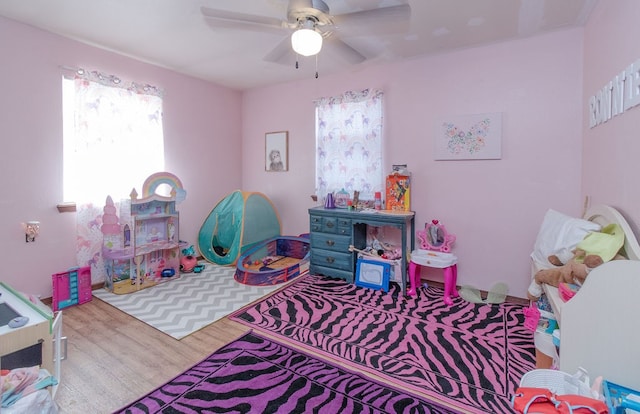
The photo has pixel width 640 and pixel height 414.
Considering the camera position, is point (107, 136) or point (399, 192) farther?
point (399, 192)

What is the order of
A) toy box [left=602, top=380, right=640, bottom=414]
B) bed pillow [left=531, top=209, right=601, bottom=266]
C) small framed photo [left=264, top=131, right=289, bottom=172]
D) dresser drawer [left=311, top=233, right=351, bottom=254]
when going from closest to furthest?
toy box [left=602, top=380, right=640, bottom=414]
bed pillow [left=531, top=209, right=601, bottom=266]
dresser drawer [left=311, top=233, right=351, bottom=254]
small framed photo [left=264, top=131, right=289, bottom=172]

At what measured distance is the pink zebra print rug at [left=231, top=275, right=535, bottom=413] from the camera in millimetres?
1911

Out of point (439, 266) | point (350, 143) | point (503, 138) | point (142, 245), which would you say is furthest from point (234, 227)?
point (503, 138)

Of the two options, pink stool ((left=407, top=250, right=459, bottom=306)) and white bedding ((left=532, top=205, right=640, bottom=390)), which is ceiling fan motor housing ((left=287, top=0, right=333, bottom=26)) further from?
pink stool ((left=407, top=250, right=459, bottom=306))

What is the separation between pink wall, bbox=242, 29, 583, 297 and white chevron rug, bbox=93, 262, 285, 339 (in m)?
2.06

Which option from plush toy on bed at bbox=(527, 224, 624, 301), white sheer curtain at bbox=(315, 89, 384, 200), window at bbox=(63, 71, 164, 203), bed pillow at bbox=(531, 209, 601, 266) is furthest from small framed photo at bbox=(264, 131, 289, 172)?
plush toy on bed at bbox=(527, 224, 624, 301)

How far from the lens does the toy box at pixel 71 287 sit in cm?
290

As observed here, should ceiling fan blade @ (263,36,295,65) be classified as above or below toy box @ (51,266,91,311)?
above

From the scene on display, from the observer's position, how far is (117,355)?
7.14 feet

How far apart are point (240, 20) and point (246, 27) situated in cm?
10

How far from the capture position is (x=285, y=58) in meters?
2.56

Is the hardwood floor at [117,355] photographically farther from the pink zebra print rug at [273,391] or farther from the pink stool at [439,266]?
the pink stool at [439,266]

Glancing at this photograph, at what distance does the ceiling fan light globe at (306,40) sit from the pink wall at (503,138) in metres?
1.84

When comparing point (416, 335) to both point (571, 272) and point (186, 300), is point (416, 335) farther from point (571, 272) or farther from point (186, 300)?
point (186, 300)
